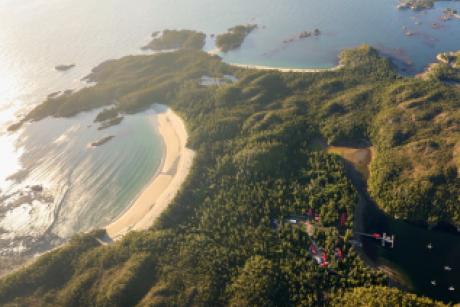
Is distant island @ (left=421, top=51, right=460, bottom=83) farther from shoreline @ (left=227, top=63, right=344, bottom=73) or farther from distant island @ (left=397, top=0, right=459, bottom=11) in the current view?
distant island @ (left=397, top=0, right=459, bottom=11)

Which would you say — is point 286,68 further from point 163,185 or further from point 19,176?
point 19,176

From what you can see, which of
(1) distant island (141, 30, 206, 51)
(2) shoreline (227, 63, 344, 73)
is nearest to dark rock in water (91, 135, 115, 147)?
(2) shoreline (227, 63, 344, 73)

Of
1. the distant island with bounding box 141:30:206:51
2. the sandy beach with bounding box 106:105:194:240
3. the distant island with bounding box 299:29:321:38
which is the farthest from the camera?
the distant island with bounding box 141:30:206:51

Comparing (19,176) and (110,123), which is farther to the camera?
(110,123)

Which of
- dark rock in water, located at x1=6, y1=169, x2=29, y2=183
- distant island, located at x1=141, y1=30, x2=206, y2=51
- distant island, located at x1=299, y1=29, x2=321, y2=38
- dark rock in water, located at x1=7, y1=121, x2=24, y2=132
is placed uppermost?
distant island, located at x1=141, y1=30, x2=206, y2=51

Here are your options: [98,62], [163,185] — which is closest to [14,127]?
[98,62]

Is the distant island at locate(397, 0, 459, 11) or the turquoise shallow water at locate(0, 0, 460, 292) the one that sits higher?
the distant island at locate(397, 0, 459, 11)
